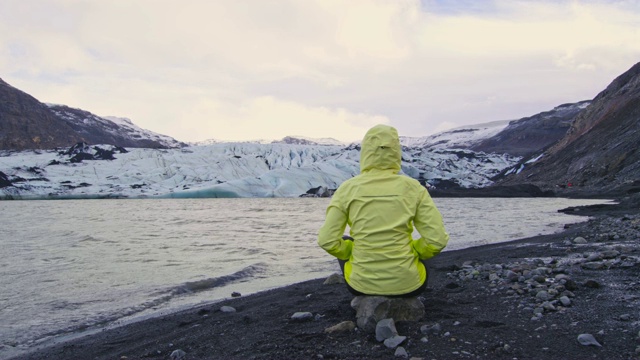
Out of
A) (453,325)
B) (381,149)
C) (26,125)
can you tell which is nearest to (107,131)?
(26,125)

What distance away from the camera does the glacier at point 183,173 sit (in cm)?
4669

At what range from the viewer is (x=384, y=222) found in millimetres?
3547

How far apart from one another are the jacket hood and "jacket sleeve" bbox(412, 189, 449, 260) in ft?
1.12

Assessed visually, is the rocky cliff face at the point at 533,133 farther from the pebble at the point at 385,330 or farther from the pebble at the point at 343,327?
the pebble at the point at 385,330

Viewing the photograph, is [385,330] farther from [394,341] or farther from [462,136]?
[462,136]

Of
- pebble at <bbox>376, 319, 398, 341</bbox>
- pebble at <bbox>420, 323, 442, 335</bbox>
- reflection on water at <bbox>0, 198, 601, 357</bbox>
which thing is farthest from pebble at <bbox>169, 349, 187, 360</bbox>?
reflection on water at <bbox>0, 198, 601, 357</bbox>

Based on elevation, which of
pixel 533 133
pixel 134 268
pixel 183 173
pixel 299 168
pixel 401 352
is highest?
pixel 533 133

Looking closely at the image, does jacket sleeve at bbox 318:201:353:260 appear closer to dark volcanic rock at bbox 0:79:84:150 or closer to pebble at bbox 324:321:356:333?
pebble at bbox 324:321:356:333

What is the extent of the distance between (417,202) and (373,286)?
74 cm

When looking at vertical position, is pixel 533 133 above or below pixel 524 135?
above

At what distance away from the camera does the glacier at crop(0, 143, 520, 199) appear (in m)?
46.7

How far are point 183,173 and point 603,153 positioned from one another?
4021 centimetres

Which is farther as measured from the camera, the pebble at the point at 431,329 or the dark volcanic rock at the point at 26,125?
the dark volcanic rock at the point at 26,125

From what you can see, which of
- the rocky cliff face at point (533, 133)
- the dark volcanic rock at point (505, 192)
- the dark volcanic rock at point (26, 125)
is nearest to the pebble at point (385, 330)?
the dark volcanic rock at point (505, 192)
